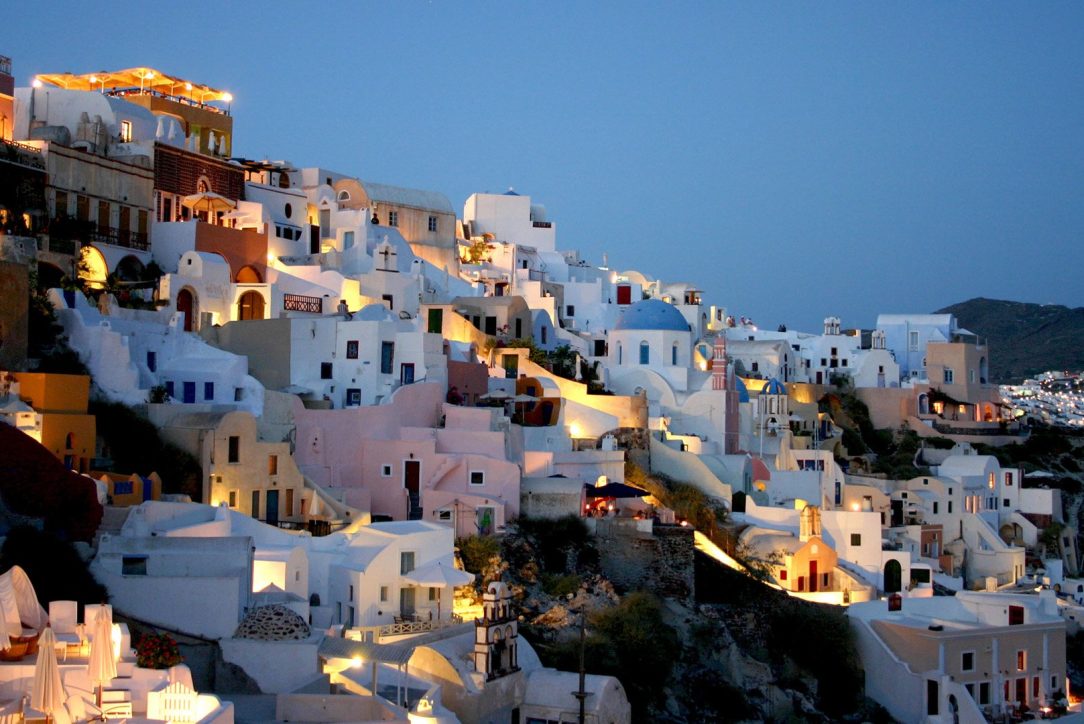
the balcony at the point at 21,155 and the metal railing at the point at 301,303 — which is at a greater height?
the balcony at the point at 21,155

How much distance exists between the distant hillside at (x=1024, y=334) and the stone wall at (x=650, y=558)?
70.9 meters

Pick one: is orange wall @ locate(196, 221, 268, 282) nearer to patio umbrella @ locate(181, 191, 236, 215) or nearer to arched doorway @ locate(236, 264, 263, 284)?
arched doorway @ locate(236, 264, 263, 284)

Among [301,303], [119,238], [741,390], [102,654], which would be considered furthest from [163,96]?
[102,654]

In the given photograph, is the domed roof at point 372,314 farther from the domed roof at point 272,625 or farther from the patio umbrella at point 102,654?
the patio umbrella at point 102,654

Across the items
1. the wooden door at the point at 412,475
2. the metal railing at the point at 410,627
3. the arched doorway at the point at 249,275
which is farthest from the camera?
the arched doorway at the point at 249,275

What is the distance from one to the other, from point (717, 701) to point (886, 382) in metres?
32.1

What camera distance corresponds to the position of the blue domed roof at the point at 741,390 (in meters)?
47.6

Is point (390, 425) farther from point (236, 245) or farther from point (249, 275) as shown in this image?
point (236, 245)

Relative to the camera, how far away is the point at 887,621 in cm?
3525

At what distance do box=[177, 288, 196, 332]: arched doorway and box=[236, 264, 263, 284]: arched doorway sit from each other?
104 inches

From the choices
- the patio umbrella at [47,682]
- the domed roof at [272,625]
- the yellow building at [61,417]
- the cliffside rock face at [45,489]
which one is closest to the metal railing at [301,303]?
the yellow building at [61,417]

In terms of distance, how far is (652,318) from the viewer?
1890 inches

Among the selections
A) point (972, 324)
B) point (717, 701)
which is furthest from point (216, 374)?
point (972, 324)

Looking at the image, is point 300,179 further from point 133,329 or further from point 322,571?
point 322,571
